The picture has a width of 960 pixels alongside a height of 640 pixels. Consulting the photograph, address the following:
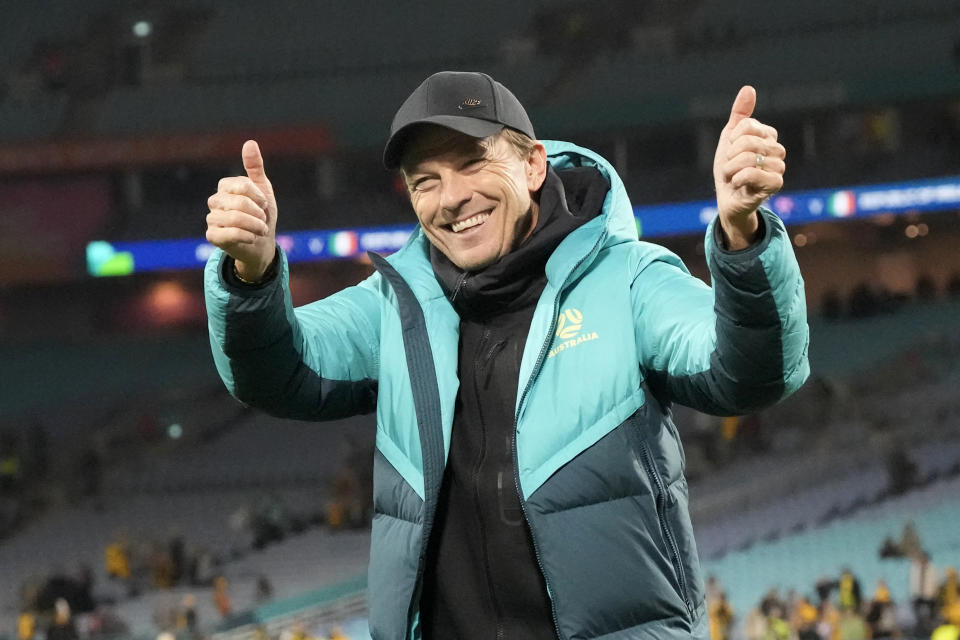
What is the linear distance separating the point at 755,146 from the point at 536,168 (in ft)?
1.60

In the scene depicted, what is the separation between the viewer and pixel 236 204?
5.03 ft

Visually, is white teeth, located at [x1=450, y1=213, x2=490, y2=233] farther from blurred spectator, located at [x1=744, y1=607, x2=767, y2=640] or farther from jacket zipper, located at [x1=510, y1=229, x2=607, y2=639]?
blurred spectator, located at [x1=744, y1=607, x2=767, y2=640]

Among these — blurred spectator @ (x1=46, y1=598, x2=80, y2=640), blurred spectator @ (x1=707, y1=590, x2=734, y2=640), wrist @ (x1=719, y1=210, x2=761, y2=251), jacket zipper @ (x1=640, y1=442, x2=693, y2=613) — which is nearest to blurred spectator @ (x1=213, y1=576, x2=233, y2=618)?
blurred spectator @ (x1=46, y1=598, x2=80, y2=640)

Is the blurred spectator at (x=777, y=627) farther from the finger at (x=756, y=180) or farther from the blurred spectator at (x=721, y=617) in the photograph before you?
the finger at (x=756, y=180)

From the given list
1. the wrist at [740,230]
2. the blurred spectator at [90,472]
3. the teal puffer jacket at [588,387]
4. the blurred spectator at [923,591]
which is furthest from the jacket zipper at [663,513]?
the blurred spectator at [90,472]

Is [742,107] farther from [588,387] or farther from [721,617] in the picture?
[721,617]

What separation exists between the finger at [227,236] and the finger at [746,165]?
1.97 ft

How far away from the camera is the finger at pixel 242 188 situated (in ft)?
5.09

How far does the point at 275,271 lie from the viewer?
5.25ft

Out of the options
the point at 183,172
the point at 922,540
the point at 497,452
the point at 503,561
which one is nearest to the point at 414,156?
the point at 497,452

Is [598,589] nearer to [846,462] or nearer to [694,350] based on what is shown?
[694,350]

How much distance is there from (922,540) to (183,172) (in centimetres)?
846

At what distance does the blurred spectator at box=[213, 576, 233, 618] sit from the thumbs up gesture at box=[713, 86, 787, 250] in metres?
9.22

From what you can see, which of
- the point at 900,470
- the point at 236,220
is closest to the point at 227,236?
the point at 236,220
